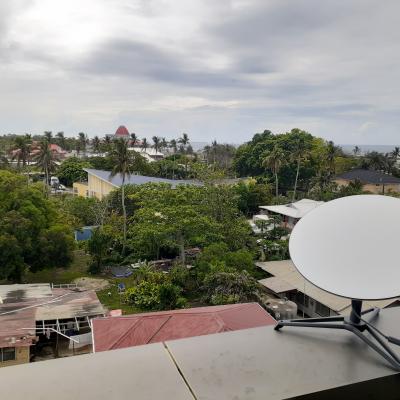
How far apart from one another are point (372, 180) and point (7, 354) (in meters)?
28.3

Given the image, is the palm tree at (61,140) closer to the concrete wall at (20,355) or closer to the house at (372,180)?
the house at (372,180)

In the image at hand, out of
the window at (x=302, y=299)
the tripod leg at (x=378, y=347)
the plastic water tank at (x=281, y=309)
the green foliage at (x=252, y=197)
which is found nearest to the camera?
the tripod leg at (x=378, y=347)

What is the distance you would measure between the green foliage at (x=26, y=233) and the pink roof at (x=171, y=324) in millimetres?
5667

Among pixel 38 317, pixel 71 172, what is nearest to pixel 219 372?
pixel 38 317

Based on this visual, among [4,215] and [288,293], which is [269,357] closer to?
[288,293]

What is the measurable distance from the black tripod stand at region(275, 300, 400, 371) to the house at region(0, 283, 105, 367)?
318 inches

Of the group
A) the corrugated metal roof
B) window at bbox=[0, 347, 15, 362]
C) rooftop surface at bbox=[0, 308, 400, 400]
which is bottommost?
window at bbox=[0, 347, 15, 362]

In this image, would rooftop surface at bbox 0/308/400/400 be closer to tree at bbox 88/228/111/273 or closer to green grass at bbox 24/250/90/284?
green grass at bbox 24/250/90/284

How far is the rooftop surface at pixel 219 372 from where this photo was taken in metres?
0.85

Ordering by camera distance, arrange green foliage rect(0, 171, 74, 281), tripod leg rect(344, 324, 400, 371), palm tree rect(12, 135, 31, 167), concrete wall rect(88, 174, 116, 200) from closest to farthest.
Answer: tripod leg rect(344, 324, 400, 371) → green foliage rect(0, 171, 74, 281) → concrete wall rect(88, 174, 116, 200) → palm tree rect(12, 135, 31, 167)

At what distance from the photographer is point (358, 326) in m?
1.12

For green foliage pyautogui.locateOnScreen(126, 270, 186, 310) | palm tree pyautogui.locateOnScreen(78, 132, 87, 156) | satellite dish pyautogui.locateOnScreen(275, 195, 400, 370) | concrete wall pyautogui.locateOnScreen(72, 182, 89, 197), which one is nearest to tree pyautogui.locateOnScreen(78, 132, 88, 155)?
palm tree pyautogui.locateOnScreen(78, 132, 87, 156)

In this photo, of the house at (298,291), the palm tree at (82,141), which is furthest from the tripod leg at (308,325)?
the palm tree at (82,141)

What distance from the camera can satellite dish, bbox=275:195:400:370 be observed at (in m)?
1.14
